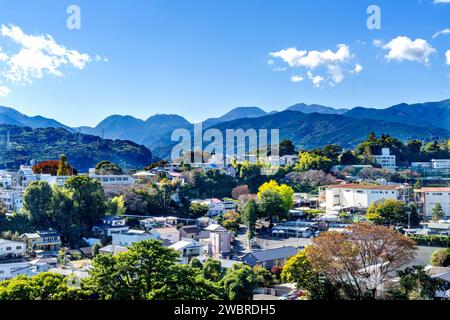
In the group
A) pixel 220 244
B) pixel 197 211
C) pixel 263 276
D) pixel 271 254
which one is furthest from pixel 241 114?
pixel 263 276

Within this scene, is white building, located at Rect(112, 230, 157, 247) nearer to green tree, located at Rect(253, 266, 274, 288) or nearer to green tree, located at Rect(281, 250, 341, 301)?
green tree, located at Rect(253, 266, 274, 288)

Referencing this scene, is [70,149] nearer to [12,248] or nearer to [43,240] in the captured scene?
[43,240]

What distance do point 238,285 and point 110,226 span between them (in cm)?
668

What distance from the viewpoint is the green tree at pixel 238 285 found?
6770 millimetres

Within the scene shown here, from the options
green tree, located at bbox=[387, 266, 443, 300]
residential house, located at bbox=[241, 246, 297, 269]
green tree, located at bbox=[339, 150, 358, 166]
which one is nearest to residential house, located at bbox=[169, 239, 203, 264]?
residential house, located at bbox=[241, 246, 297, 269]

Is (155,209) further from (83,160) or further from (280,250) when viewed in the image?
(83,160)

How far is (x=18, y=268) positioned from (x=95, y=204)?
3.75 meters

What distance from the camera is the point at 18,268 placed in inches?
346

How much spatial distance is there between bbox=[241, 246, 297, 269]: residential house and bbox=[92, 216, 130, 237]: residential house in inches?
162

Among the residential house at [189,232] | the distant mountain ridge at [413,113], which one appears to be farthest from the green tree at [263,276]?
the distant mountain ridge at [413,113]

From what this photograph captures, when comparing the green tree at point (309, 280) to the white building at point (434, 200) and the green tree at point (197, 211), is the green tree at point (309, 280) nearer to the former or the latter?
the green tree at point (197, 211)

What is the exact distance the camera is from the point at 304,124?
70438 mm

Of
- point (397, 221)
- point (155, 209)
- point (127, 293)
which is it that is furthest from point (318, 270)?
point (155, 209)

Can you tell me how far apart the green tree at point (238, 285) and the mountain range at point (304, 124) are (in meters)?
45.2
